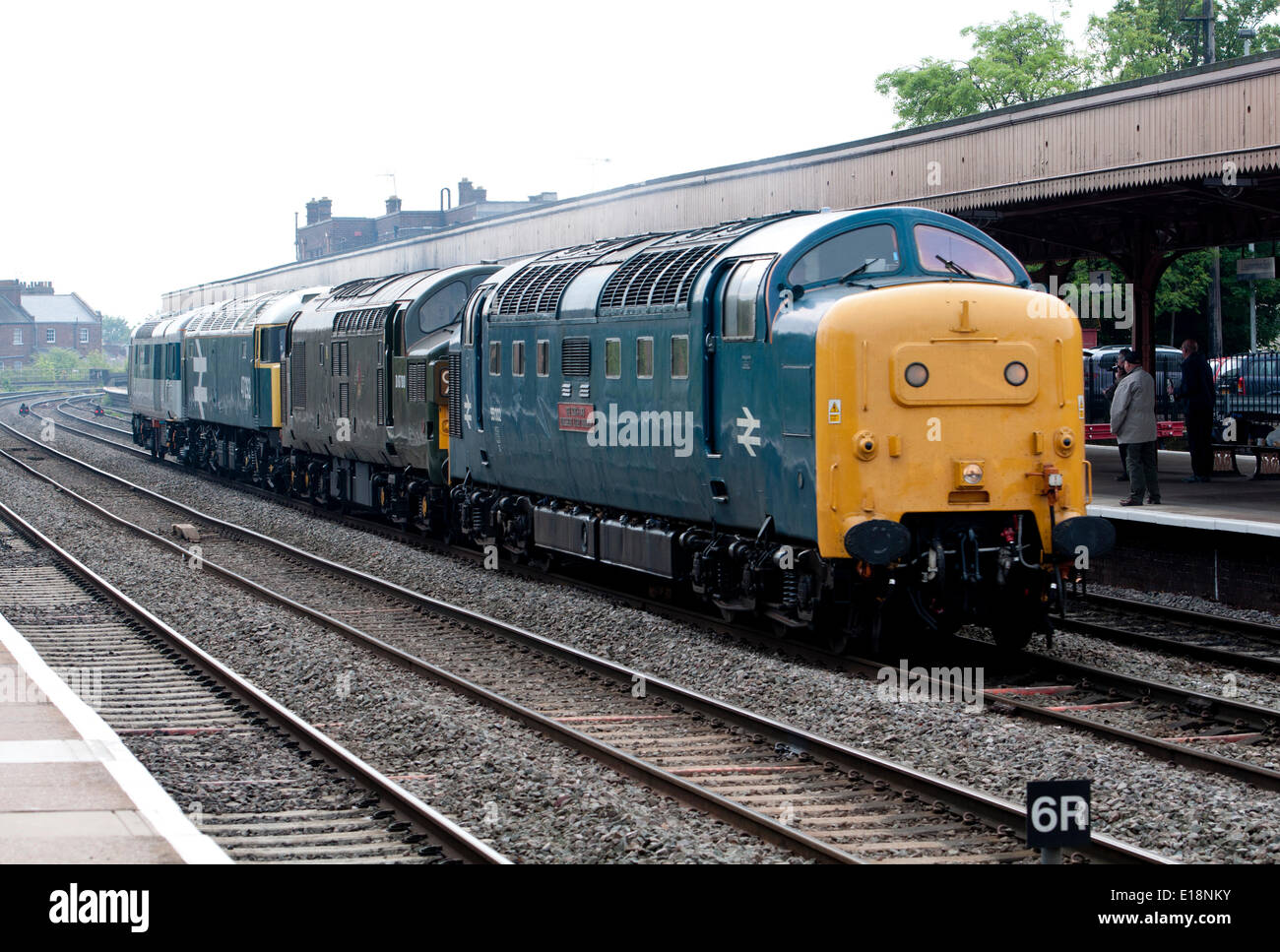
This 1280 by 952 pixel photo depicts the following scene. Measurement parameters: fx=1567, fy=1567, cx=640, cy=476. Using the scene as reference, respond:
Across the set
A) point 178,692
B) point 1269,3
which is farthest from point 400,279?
point 1269,3

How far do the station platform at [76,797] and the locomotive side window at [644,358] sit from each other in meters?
6.21

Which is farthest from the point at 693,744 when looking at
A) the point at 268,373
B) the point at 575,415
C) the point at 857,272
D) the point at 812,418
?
the point at 268,373

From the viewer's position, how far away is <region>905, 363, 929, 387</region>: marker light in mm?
11914

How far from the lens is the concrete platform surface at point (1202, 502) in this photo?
15.8 meters

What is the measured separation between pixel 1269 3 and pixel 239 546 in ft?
202

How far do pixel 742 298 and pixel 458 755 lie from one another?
4922 mm

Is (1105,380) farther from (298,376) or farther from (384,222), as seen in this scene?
(384,222)

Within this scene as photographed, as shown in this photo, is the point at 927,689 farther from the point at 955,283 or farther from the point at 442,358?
the point at 442,358

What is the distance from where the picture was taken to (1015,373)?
479 inches

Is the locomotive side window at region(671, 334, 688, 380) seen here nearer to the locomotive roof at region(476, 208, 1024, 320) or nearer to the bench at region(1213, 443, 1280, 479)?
the locomotive roof at region(476, 208, 1024, 320)

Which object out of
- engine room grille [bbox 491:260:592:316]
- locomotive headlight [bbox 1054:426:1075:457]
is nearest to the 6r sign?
locomotive headlight [bbox 1054:426:1075:457]

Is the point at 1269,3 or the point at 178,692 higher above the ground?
the point at 1269,3

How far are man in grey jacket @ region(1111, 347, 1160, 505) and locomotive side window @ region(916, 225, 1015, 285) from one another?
448 centimetres
